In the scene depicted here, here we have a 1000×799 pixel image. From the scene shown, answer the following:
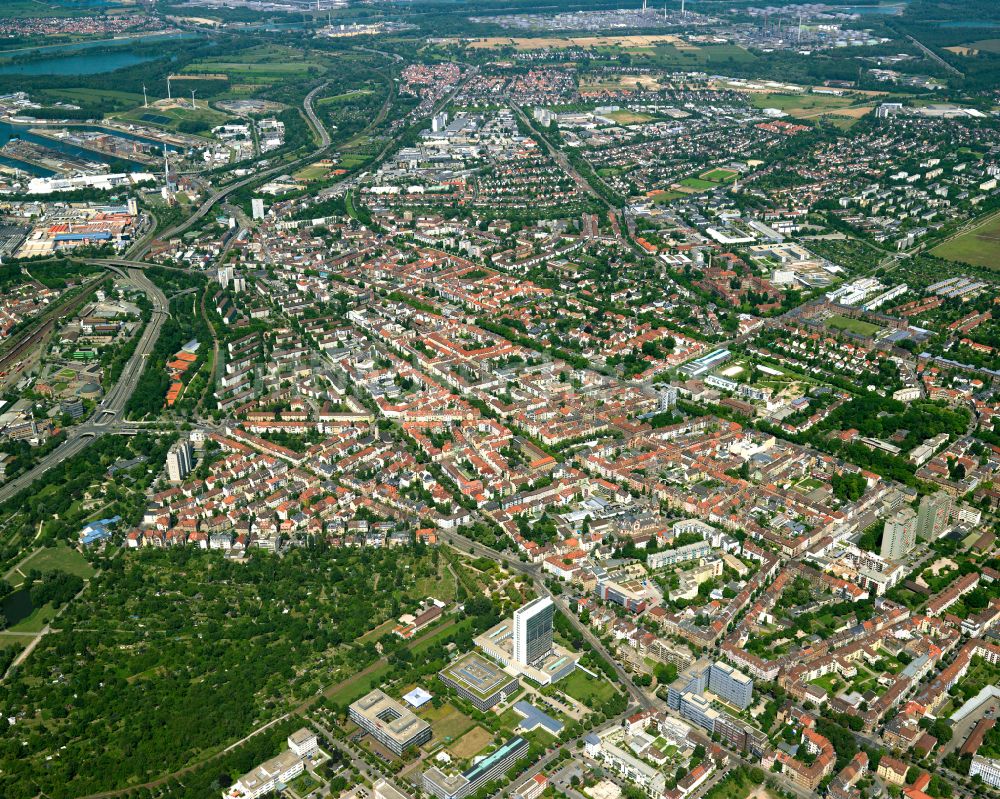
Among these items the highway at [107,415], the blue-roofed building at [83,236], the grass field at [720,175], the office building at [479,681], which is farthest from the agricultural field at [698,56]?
the office building at [479,681]

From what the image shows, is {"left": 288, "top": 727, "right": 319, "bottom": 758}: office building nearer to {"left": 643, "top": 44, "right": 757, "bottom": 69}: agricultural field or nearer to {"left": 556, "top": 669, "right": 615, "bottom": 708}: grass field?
{"left": 556, "top": 669, "right": 615, "bottom": 708}: grass field

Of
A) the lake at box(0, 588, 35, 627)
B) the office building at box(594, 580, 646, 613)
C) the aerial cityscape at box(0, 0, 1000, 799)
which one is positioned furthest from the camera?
the lake at box(0, 588, 35, 627)

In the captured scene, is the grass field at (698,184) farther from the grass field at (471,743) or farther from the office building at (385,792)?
the office building at (385,792)

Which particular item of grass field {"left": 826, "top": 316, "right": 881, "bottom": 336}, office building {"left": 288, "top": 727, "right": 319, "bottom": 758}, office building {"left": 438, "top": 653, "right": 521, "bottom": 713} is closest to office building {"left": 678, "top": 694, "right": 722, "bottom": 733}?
office building {"left": 438, "top": 653, "right": 521, "bottom": 713}

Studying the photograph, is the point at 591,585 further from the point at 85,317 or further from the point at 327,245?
the point at 327,245

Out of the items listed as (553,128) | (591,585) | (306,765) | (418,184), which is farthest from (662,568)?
(553,128)

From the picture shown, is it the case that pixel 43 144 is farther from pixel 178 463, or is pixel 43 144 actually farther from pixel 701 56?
pixel 701 56
